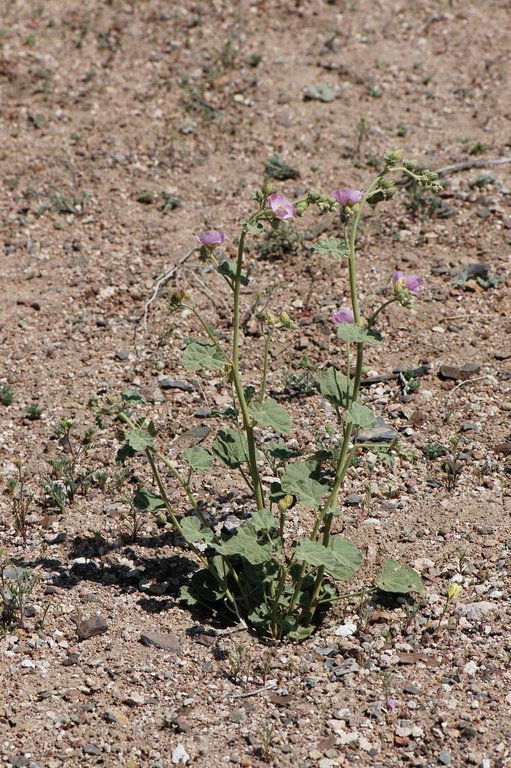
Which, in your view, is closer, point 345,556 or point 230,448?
point 345,556

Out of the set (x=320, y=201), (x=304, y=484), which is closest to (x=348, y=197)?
Answer: (x=320, y=201)

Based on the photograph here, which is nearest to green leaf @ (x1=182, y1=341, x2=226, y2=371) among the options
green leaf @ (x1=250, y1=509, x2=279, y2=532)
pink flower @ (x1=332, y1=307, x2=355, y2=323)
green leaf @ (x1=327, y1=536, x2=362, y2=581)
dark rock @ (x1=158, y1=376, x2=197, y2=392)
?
pink flower @ (x1=332, y1=307, x2=355, y2=323)

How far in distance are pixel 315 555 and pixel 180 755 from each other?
745mm

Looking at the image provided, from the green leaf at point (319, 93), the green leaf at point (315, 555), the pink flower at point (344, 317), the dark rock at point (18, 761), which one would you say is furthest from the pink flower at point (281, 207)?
the green leaf at point (319, 93)

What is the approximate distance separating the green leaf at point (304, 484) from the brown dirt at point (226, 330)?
52 centimetres

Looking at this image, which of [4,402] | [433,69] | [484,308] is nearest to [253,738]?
[4,402]

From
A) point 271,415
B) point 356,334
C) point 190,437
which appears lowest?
point 190,437

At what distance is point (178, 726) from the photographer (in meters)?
2.76

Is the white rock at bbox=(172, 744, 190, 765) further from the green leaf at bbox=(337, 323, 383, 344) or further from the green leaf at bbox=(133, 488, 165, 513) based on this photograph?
the green leaf at bbox=(337, 323, 383, 344)

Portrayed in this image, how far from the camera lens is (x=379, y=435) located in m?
3.96

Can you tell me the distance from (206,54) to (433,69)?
5.90 ft

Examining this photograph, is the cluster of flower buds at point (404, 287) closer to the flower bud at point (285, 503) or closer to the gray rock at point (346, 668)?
the flower bud at point (285, 503)

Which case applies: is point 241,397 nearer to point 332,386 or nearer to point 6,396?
point 332,386

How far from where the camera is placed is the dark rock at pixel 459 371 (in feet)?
13.9
